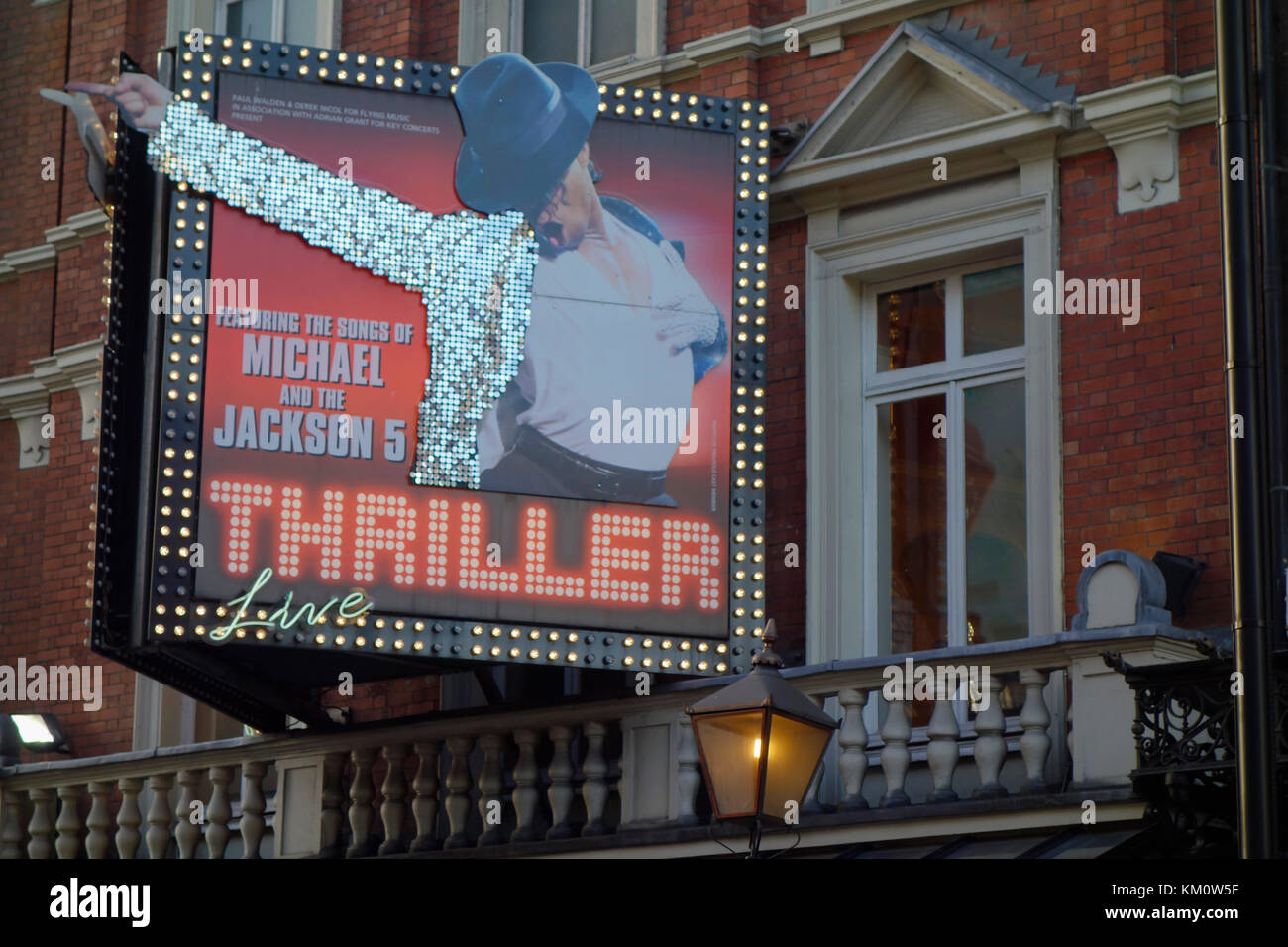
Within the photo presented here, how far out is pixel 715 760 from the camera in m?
12.1

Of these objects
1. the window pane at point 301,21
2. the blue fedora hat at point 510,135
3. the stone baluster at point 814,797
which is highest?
the window pane at point 301,21

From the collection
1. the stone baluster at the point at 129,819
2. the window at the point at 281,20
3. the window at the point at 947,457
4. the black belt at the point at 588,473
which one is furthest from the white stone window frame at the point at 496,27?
the stone baluster at the point at 129,819

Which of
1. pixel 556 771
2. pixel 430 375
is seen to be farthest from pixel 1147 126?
pixel 556 771

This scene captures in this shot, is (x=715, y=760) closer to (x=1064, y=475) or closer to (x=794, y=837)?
(x=794, y=837)

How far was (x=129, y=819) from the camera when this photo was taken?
17.8m

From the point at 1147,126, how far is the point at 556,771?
4.84 meters

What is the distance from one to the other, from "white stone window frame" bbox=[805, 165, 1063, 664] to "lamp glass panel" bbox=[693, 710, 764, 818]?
3678 millimetres

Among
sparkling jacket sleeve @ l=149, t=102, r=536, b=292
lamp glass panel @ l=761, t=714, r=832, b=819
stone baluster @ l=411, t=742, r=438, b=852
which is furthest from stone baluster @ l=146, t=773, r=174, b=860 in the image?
lamp glass panel @ l=761, t=714, r=832, b=819

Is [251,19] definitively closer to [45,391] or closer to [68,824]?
[45,391]

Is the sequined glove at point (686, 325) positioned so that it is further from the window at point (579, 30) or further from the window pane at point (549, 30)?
the window pane at point (549, 30)

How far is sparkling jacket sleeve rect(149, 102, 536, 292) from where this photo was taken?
1573cm

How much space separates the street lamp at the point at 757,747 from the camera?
39.1ft

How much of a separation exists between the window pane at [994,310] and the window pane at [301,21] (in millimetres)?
5764
